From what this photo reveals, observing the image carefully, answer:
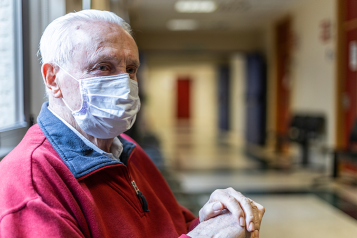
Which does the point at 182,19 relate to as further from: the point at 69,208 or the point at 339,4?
the point at 69,208

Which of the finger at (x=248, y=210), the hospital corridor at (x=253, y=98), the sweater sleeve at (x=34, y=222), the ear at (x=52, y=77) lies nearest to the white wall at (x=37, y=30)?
the hospital corridor at (x=253, y=98)

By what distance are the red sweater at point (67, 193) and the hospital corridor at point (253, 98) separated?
15mm

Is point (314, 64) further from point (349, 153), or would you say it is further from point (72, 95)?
point (72, 95)

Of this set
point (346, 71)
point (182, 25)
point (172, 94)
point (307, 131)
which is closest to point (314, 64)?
point (346, 71)

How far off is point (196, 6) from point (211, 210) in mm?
6617

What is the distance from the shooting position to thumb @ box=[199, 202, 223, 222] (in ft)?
3.22

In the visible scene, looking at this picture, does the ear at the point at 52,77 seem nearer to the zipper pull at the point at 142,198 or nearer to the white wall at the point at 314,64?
the zipper pull at the point at 142,198

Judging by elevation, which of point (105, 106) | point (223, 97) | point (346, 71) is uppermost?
point (346, 71)

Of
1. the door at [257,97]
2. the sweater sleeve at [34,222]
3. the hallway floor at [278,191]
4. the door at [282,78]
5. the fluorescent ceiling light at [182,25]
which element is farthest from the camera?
the door at [257,97]

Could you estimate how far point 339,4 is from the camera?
Result: 5477mm

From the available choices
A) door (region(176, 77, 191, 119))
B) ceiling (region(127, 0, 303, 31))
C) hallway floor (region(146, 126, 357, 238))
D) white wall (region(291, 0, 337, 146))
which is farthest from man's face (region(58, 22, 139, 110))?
door (region(176, 77, 191, 119))

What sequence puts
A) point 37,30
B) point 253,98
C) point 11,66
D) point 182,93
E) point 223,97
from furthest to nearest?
1. point 182,93
2. point 223,97
3. point 253,98
4. point 37,30
5. point 11,66

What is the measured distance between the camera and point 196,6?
A: 705 centimetres

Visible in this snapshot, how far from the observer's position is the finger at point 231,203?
3.06 feet
